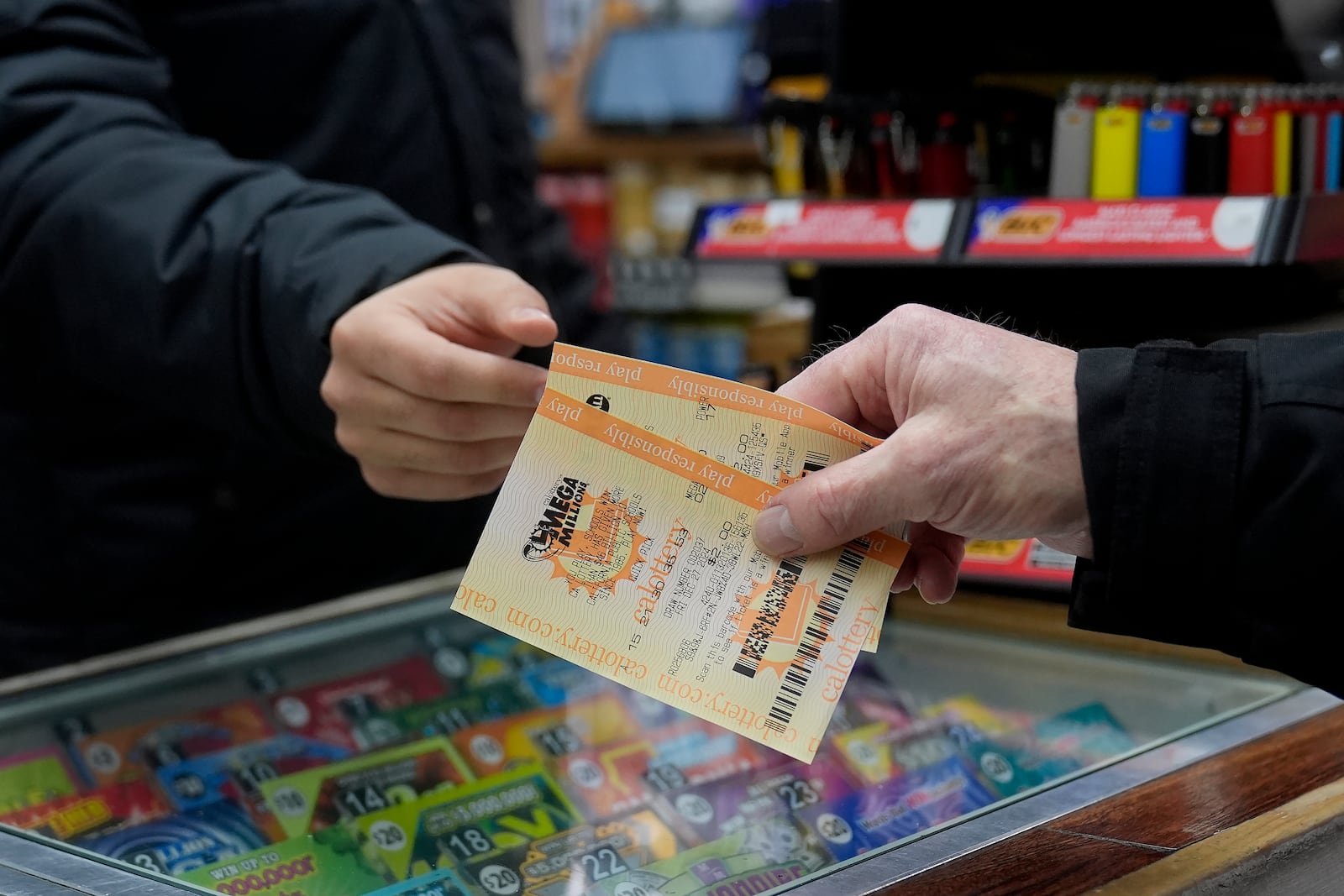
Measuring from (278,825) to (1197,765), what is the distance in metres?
0.70

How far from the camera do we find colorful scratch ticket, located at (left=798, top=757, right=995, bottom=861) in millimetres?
878

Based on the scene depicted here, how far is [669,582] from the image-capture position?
0.80m

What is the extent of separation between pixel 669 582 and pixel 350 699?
487 mm

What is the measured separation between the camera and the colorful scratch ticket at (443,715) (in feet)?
3.55

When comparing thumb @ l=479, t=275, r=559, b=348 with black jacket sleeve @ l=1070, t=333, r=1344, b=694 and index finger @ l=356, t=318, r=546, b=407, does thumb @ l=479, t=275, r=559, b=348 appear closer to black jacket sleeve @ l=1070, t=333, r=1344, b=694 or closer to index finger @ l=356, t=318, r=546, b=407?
index finger @ l=356, t=318, r=546, b=407

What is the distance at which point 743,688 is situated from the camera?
30.5 inches

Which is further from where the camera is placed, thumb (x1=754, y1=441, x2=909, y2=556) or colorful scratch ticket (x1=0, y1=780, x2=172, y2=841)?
colorful scratch ticket (x1=0, y1=780, x2=172, y2=841)

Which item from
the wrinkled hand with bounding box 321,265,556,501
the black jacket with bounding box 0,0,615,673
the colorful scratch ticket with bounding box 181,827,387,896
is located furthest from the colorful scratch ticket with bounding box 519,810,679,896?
the black jacket with bounding box 0,0,615,673

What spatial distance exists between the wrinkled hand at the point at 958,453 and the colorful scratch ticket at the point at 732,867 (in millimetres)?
233

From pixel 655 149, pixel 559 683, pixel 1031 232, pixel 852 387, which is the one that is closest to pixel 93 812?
pixel 559 683

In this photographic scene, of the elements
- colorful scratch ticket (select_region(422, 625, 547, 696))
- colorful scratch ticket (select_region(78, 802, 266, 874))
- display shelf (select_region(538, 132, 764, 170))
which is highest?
colorful scratch ticket (select_region(78, 802, 266, 874))

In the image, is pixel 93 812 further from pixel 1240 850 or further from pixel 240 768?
pixel 1240 850

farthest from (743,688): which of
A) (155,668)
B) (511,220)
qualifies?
(511,220)

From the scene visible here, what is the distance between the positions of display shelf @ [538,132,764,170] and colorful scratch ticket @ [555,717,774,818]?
275 centimetres
